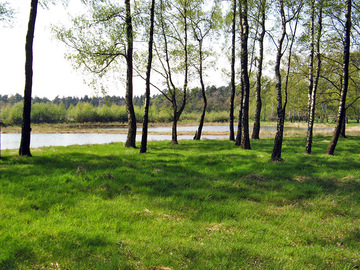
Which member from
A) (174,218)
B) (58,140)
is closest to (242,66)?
(174,218)

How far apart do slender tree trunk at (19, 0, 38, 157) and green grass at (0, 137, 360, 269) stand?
2394 mm

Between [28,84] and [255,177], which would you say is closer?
[255,177]

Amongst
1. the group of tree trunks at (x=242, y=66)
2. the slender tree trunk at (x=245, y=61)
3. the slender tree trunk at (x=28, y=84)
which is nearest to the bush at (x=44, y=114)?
the group of tree trunks at (x=242, y=66)

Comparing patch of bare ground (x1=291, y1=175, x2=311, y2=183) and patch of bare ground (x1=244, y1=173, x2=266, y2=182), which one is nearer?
patch of bare ground (x1=244, y1=173, x2=266, y2=182)

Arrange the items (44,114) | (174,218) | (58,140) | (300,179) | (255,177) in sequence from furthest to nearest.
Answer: (44,114) → (58,140) → (300,179) → (255,177) → (174,218)

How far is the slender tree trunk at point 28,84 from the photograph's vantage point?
1191cm

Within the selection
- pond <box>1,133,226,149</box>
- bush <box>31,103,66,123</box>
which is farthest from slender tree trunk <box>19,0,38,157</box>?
bush <box>31,103,66,123</box>

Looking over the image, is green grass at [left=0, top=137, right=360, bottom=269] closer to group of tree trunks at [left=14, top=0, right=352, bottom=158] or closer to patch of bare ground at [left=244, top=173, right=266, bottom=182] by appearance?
patch of bare ground at [left=244, top=173, right=266, bottom=182]

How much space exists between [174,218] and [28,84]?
10.9 meters

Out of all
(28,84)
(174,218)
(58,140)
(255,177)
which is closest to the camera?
(174,218)

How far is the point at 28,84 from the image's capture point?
12.0 meters

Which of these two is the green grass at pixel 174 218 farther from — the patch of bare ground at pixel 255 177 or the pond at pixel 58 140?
the pond at pixel 58 140

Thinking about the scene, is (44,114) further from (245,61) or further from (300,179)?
(300,179)

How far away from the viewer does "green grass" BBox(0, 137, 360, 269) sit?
4043mm
